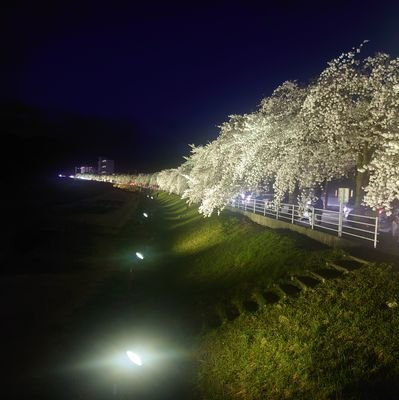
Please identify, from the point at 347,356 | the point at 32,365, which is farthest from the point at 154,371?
the point at 347,356

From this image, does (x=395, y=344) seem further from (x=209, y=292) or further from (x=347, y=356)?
(x=209, y=292)

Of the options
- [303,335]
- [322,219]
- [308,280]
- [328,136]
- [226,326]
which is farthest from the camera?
[322,219]

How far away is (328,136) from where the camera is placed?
18812 millimetres

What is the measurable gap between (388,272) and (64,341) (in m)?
9.44

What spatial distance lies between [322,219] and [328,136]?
775cm

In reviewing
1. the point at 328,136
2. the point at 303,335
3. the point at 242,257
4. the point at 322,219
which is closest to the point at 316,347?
the point at 303,335

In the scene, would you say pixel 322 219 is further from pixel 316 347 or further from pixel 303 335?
pixel 316 347

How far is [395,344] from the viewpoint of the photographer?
297 inches

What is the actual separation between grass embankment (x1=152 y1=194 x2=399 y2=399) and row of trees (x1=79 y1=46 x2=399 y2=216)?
497 centimetres

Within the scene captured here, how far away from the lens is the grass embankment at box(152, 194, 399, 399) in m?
7.37

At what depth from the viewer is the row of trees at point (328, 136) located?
16953mm

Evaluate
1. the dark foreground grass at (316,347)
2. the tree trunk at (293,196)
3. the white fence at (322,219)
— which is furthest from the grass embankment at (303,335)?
the tree trunk at (293,196)

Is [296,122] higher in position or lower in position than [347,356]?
higher

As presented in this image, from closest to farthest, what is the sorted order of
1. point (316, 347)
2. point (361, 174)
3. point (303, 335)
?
point (316, 347) → point (303, 335) → point (361, 174)
